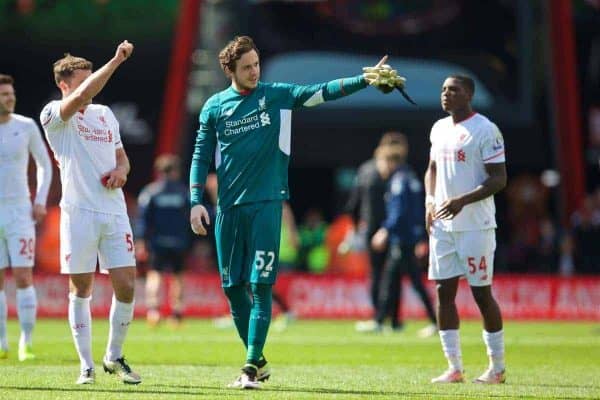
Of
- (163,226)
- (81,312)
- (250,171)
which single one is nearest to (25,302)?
(81,312)

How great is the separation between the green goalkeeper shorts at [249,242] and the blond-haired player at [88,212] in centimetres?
76

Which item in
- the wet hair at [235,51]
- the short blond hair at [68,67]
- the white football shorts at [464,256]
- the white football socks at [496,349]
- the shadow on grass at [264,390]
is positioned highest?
the wet hair at [235,51]

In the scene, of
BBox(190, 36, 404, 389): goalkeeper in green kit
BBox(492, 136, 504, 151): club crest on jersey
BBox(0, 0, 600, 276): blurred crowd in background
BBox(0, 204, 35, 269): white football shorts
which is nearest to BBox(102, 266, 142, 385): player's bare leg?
BBox(190, 36, 404, 389): goalkeeper in green kit

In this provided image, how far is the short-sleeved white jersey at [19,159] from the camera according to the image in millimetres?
13836

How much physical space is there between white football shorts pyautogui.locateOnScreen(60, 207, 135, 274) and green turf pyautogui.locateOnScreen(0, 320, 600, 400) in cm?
92

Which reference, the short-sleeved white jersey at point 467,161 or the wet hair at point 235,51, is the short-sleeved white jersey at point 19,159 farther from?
the short-sleeved white jersey at point 467,161

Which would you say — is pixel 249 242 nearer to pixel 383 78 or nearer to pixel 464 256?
pixel 383 78

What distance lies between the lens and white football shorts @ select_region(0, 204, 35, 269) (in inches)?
547

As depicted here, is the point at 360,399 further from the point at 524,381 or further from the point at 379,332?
the point at 379,332

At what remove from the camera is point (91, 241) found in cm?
1148

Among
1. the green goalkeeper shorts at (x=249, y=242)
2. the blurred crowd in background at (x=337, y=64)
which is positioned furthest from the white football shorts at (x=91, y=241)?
the blurred crowd in background at (x=337, y=64)

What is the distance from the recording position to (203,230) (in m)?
11.3

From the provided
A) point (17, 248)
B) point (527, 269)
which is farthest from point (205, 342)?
point (527, 269)

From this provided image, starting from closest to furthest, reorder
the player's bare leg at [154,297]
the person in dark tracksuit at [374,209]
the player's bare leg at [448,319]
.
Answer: the player's bare leg at [448,319] < the person in dark tracksuit at [374,209] < the player's bare leg at [154,297]
